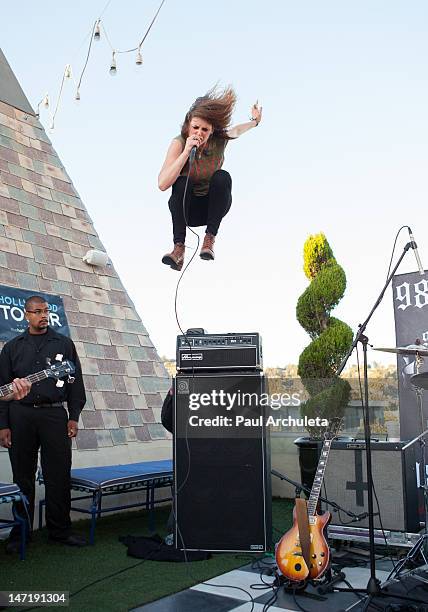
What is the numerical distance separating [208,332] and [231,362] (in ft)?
0.84

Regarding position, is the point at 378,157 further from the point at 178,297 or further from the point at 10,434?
the point at 10,434

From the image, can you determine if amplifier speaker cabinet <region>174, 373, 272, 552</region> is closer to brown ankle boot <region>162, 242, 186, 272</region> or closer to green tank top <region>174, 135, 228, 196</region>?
brown ankle boot <region>162, 242, 186, 272</region>

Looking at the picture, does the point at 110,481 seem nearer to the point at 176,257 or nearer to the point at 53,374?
the point at 53,374

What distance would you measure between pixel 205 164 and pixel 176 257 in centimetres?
68

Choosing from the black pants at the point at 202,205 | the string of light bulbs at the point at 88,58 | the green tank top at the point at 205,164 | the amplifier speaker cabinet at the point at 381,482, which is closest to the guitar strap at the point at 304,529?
the amplifier speaker cabinet at the point at 381,482

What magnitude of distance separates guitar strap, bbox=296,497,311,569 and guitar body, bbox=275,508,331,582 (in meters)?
0.02

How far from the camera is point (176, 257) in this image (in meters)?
3.85

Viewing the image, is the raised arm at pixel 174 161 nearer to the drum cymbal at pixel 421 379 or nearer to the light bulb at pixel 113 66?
the light bulb at pixel 113 66

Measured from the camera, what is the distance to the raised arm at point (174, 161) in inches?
153

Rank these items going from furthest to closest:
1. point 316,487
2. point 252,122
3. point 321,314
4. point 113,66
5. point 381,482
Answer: point 321,314 < point 113,66 < point 252,122 < point 381,482 < point 316,487

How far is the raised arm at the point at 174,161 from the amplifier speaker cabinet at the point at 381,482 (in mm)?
2064

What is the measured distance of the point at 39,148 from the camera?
16.7ft

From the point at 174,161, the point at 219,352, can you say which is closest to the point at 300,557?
the point at 219,352

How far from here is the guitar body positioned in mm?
2477
